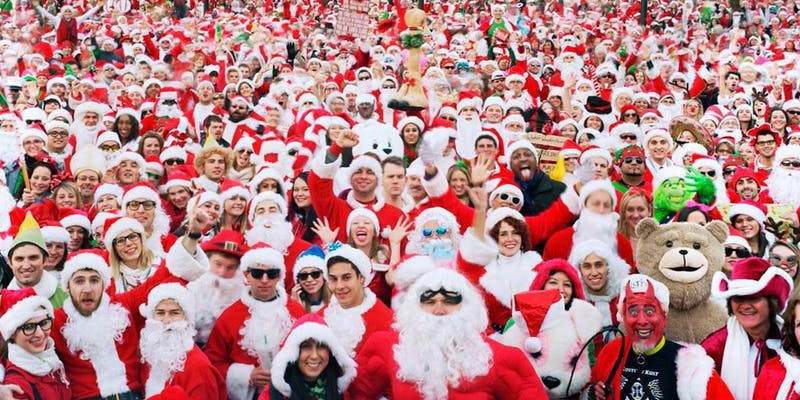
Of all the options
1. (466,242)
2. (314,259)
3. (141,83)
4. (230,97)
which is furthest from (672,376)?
(141,83)

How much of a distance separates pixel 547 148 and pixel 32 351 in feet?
16.9

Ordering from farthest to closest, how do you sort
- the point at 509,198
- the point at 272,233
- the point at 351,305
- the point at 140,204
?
1. the point at 140,204
2. the point at 509,198
3. the point at 272,233
4. the point at 351,305

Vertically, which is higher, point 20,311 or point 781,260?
point 781,260

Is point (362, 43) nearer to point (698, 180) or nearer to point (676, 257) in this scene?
point (698, 180)

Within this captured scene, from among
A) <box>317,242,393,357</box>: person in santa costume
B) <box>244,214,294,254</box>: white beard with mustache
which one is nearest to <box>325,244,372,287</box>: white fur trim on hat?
<box>317,242,393,357</box>: person in santa costume

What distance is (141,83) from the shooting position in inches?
549

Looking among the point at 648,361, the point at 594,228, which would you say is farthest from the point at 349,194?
the point at 648,361

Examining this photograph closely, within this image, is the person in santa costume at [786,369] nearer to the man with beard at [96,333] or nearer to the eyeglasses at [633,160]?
the man with beard at [96,333]

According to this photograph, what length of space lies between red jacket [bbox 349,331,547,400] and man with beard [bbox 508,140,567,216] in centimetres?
275

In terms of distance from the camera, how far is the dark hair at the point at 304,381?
162 inches

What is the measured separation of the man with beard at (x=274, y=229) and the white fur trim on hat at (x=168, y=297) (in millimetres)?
1217

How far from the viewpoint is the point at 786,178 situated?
25.7ft

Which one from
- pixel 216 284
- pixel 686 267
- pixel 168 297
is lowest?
pixel 216 284

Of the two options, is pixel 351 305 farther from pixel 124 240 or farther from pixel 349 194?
pixel 349 194
